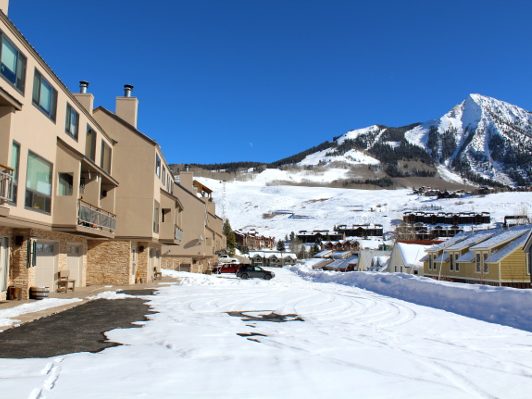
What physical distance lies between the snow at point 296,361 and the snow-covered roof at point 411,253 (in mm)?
39170

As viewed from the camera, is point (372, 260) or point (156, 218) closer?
point (156, 218)

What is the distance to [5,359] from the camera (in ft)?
28.6

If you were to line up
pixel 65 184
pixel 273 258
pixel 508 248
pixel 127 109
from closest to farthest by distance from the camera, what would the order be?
A: pixel 65 184 → pixel 127 109 → pixel 508 248 → pixel 273 258

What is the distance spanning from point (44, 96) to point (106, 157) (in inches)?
396

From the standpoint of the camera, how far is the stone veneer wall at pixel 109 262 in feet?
99.3

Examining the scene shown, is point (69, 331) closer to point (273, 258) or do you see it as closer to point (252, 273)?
point (252, 273)

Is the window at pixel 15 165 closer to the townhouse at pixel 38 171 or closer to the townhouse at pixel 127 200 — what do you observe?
the townhouse at pixel 38 171

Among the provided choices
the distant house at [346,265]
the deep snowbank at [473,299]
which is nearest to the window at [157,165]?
the deep snowbank at [473,299]

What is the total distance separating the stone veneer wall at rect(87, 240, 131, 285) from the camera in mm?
30266

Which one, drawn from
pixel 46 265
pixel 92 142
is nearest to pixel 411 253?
A: pixel 92 142

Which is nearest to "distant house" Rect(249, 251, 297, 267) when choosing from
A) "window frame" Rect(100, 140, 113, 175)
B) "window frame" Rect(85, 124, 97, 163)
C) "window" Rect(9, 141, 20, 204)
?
"window frame" Rect(100, 140, 113, 175)

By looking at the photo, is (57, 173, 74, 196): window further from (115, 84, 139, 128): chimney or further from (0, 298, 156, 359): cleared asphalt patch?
(115, 84, 139, 128): chimney

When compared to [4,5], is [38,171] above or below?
below

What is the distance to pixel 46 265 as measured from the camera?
2294 cm
